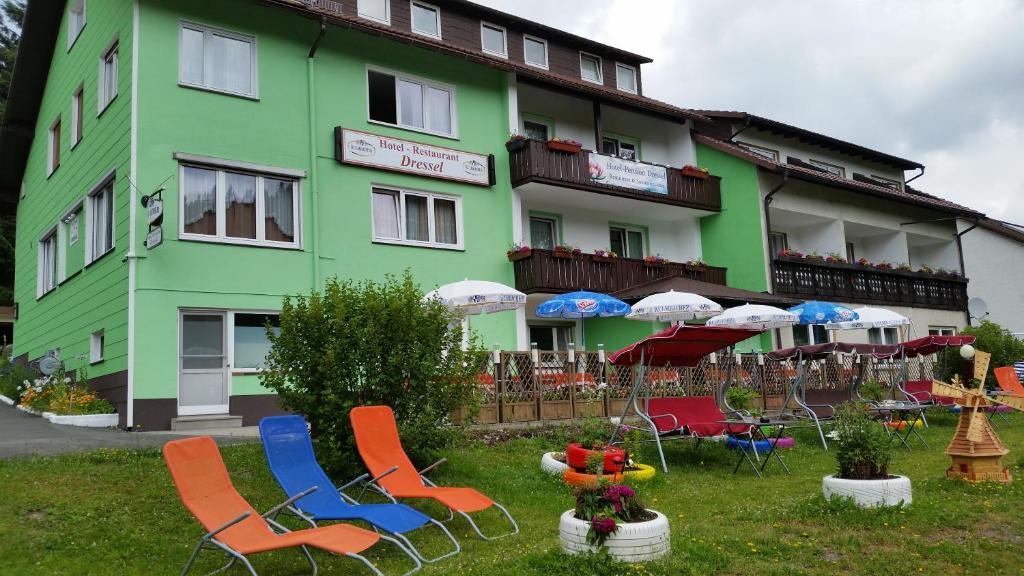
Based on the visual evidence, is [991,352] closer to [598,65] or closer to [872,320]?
[872,320]

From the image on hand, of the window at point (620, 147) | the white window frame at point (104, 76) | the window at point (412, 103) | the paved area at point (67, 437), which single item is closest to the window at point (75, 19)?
the white window frame at point (104, 76)

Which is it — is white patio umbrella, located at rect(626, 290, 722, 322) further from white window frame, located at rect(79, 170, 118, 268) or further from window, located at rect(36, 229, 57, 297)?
window, located at rect(36, 229, 57, 297)

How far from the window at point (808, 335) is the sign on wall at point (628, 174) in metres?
6.07

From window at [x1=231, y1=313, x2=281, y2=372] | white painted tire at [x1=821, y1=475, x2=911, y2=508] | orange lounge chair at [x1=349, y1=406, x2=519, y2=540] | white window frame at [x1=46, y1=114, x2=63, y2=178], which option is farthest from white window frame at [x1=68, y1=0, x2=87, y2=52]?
white painted tire at [x1=821, y1=475, x2=911, y2=508]

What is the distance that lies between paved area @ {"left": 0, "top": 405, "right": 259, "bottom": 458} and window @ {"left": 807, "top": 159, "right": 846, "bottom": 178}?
21.1 meters

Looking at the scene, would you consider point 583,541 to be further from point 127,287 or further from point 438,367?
point 127,287

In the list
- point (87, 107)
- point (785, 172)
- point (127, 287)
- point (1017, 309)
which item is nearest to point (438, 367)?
point (127, 287)

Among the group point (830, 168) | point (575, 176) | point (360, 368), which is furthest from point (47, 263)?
point (830, 168)

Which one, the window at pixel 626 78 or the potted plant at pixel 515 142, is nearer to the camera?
the potted plant at pixel 515 142

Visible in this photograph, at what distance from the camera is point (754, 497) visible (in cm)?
828

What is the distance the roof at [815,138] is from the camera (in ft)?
80.9

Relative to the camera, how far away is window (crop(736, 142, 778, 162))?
25455mm

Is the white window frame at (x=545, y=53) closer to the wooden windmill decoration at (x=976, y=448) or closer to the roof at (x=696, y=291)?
the roof at (x=696, y=291)

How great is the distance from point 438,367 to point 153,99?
28.5 ft
